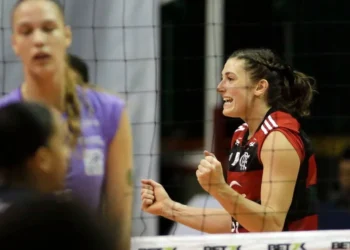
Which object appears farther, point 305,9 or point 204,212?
→ point 305,9

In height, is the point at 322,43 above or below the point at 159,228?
above

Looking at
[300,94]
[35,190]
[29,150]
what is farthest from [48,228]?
[300,94]

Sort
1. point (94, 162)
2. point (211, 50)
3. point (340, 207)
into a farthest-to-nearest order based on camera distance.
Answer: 1. point (211, 50)
2. point (340, 207)
3. point (94, 162)

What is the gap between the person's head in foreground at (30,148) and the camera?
4.70 ft

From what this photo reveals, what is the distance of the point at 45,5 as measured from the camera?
288 centimetres

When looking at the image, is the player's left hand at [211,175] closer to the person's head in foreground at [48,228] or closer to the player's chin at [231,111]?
the player's chin at [231,111]

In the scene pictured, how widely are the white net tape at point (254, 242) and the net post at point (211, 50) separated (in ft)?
5.45

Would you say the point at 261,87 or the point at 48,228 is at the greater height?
the point at 261,87

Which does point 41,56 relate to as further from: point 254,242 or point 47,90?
point 254,242

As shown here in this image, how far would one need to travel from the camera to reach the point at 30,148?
1.53 metres

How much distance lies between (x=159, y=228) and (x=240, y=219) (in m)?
1.28

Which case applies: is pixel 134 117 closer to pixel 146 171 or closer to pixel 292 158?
pixel 146 171

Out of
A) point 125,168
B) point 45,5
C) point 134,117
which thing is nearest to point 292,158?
point 125,168

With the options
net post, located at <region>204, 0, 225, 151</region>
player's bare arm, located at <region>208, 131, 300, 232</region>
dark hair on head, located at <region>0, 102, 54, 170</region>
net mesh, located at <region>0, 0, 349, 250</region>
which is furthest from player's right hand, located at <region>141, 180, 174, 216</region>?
net post, located at <region>204, 0, 225, 151</region>
